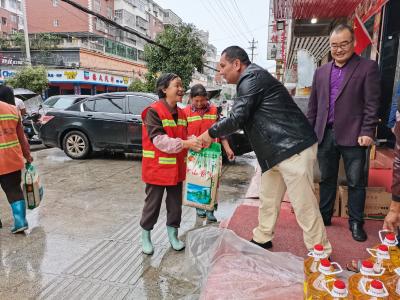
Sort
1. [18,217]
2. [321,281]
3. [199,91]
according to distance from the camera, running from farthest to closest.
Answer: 1. [199,91]
2. [18,217]
3. [321,281]

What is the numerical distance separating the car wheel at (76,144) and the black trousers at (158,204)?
522cm

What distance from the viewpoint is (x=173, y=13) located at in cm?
6131

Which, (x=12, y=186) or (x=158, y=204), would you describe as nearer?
(x=158, y=204)

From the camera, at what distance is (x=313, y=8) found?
5930 millimetres

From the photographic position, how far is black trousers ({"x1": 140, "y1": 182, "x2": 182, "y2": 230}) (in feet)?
9.90

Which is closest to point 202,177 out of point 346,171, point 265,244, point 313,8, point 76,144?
point 265,244

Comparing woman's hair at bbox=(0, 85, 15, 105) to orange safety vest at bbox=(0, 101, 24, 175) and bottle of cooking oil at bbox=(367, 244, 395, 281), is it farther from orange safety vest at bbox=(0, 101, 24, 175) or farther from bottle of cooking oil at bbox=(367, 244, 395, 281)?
bottle of cooking oil at bbox=(367, 244, 395, 281)

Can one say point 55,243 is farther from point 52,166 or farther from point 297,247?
point 52,166

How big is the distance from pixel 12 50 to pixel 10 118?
30.7 m

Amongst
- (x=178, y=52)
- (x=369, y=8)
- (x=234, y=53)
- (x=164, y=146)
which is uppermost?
(x=178, y=52)

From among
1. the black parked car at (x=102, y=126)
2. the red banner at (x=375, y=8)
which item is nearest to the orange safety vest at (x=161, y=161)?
the red banner at (x=375, y=8)

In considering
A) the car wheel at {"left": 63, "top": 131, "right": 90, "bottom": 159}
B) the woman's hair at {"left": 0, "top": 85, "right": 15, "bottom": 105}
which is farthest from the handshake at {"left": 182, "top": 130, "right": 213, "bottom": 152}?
the car wheel at {"left": 63, "top": 131, "right": 90, "bottom": 159}

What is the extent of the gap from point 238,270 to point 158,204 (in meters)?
1.00

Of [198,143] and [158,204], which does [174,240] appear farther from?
[198,143]
